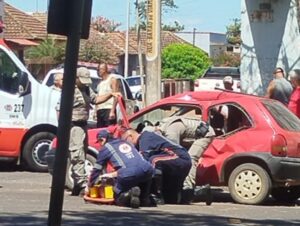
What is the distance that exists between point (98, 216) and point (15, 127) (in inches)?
248

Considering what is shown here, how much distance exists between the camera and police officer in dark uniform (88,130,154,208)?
41.0 ft

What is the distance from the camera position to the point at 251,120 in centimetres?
1395

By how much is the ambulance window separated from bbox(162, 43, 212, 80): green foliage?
46690 mm

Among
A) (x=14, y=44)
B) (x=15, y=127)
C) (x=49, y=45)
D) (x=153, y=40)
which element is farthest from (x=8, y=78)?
(x=49, y=45)

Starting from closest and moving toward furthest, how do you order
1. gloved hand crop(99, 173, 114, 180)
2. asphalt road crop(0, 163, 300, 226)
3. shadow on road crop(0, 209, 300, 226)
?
shadow on road crop(0, 209, 300, 226) → asphalt road crop(0, 163, 300, 226) → gloved hand crop(99, 173, 114, 180)

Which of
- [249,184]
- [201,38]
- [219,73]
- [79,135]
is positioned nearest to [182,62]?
[219,73]

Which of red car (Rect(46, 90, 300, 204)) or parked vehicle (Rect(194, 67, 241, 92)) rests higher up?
parked vehicle (Rect(194, 67, 241, 92))

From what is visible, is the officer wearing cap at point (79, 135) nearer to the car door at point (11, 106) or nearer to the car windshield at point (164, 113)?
the car windshield at point (164, 113)

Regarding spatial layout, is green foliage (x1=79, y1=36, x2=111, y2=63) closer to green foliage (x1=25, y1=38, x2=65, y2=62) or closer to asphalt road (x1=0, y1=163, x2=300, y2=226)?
green foliage (x1=25, y1=38, x2=65, y2=62)

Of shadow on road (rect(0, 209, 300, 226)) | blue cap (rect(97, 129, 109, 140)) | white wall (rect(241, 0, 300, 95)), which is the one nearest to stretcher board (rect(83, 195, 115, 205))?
shadow on road (rect(0, 209, 300, 226))

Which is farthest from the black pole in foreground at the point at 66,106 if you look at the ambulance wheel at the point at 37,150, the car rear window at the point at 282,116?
the ambulance wheel at the point at 37,150

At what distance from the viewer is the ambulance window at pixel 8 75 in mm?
17469

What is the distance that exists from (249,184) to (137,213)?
7.68 ft

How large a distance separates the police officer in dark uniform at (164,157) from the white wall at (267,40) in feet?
29.5
